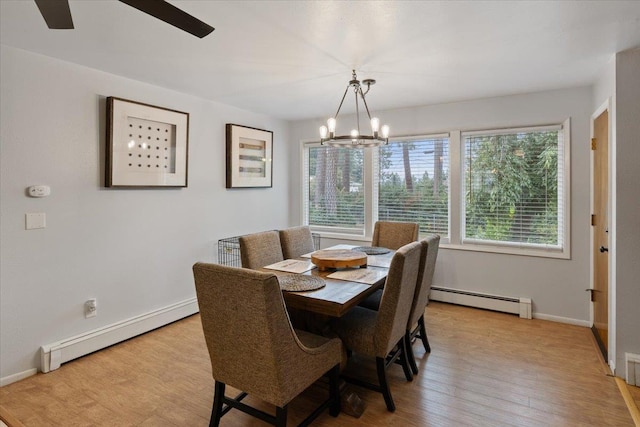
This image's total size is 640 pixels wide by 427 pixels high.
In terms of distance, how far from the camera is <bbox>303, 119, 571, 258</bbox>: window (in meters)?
3.67

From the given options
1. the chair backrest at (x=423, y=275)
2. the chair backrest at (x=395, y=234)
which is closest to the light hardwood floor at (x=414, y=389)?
the chair backrest at (x=423, y=275)

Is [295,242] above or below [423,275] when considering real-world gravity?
above

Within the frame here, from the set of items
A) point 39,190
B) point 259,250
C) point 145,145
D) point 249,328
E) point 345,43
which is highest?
point 345,43

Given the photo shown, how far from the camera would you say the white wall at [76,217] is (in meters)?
2.53

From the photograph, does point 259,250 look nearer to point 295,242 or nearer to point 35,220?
point 295,242

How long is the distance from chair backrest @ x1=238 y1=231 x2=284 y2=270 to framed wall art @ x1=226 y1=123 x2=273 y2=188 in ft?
4.41

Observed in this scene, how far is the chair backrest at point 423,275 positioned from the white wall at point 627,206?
1.28 metres

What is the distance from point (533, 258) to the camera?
3.71 m

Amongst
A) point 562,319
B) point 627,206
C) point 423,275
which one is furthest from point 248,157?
point 562,319

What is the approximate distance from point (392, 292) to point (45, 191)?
261 cm

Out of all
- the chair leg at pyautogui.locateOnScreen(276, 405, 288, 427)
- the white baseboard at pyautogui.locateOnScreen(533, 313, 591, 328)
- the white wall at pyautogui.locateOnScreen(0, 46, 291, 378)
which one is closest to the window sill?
the white baseboard at pyautogui.locateOnScreen(533, 313, 591, 328)

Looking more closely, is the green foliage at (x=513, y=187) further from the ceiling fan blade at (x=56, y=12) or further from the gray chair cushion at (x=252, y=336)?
the ceiling fan blade at (x=56, y=12)

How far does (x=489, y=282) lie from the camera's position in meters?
3.94

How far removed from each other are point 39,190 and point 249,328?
2.12 metres
